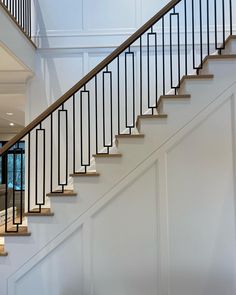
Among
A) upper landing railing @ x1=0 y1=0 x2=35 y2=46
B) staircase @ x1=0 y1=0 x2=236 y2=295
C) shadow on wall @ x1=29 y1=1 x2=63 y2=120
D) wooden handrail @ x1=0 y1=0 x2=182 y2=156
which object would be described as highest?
upper landing railing @ x1=0 y1=0 x2=35 y2=46

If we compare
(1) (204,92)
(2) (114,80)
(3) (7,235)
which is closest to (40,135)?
(2) (114,80)

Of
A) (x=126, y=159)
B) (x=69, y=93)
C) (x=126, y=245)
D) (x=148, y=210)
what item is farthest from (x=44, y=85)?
(x=126, y=245)

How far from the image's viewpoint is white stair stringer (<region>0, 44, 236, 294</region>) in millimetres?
2535

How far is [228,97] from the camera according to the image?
8.64ft

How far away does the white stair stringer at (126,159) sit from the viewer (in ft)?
8.32

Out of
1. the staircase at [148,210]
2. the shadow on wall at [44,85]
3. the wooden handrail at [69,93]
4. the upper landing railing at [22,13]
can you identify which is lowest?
the staircase at [148,210]

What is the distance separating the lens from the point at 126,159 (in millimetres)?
2605

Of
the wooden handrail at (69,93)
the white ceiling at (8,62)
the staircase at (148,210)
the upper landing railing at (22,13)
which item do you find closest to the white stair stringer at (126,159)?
the staircase at (148,210)

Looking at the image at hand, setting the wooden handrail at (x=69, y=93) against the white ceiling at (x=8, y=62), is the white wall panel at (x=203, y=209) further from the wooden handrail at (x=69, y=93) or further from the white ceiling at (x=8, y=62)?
the white ceiling at (x=8, y=62)

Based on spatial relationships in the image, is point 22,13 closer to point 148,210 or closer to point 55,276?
point 148,210

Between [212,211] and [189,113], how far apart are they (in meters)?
0.96

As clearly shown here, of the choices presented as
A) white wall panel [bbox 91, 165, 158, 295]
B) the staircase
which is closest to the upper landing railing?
the staircase

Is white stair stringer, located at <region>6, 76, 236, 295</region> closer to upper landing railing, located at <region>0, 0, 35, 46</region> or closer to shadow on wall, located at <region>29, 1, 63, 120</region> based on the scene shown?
shadow on wall, located at <region>29, 1, 63, 120</region>

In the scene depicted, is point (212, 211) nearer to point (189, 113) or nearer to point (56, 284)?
point (189, 113)
